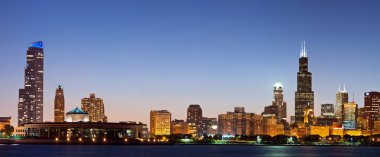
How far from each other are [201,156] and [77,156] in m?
29.5

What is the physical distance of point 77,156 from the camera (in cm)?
15888

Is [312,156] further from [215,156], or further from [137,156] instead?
[137,156]

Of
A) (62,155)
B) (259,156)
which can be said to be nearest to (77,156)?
(62,155)

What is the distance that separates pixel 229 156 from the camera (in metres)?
173

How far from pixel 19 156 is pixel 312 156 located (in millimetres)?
71730

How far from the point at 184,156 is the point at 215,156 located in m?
7.78

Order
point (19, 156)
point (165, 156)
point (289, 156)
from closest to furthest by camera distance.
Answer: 1. point (19, 156)
2. point (165, 156)
3. point (289, 156)

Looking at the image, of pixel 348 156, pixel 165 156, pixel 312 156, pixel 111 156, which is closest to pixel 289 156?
pixel 312 156

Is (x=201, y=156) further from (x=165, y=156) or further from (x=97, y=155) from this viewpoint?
(x=97, y=155)

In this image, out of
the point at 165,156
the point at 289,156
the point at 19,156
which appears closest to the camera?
the point at 19,156

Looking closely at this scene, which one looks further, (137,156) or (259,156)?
(259,156)

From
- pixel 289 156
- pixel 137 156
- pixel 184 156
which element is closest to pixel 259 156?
pixel 289 156

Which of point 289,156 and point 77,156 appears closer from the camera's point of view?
point 77,156

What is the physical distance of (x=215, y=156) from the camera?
567ft
